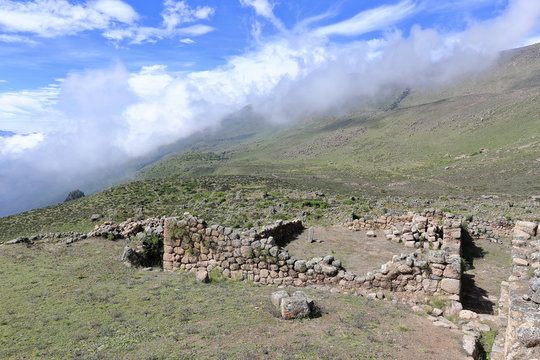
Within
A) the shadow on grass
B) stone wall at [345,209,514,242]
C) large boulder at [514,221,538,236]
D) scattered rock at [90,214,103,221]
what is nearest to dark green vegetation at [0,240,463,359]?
the shadow on grass

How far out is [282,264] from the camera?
11.4 m

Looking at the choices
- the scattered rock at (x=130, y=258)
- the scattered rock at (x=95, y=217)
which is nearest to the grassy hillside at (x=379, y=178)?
the scattered rock at (x=95, y=217)

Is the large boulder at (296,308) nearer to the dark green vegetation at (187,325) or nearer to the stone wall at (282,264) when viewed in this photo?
the dark green vegetation at (187,325)

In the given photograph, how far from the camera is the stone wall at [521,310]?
18.7 feet

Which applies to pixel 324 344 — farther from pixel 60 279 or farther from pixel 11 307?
pixel 60 279

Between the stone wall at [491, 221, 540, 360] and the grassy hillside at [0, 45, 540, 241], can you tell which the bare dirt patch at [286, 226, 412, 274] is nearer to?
the stone wall at [491, 221, 540, 360]

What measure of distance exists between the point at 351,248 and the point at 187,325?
30.1 feet

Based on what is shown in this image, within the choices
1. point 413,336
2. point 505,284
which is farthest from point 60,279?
point 505,284

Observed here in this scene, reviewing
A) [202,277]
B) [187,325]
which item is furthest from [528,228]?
[187,325]

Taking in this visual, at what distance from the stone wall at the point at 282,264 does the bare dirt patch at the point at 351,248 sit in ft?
4.59

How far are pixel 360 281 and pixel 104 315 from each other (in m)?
7.90

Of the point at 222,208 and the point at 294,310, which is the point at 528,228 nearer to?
the point at 294,310

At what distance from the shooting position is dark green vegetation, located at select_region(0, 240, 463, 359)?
6.55 meters

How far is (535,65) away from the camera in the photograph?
652ft
